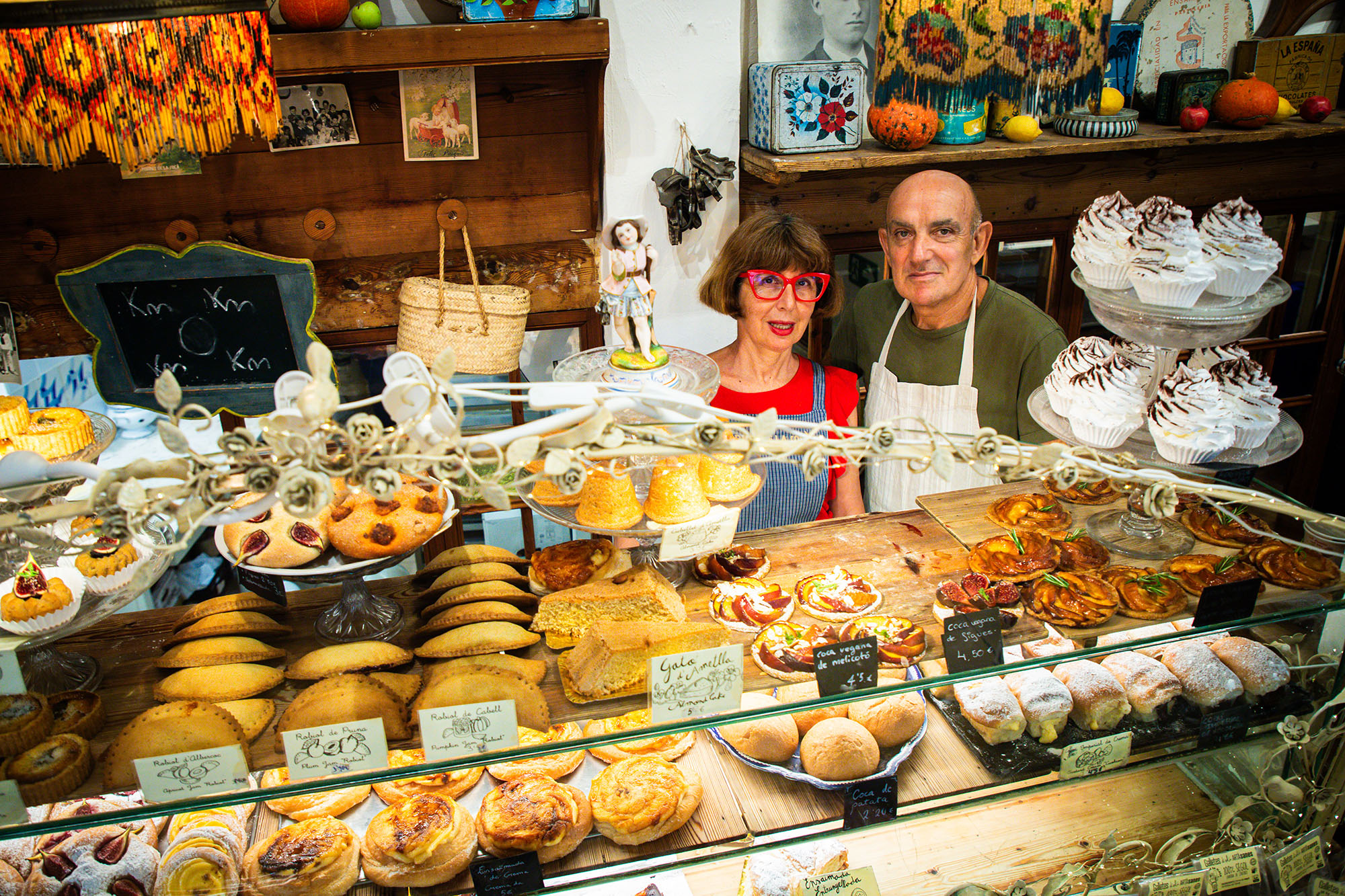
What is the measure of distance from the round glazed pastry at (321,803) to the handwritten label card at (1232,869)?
1908 millimetres

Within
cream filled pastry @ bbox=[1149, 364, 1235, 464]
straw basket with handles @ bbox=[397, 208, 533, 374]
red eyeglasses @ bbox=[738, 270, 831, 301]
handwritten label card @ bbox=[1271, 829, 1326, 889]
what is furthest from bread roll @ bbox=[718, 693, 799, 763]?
straw basket with handles @ bbox=[397, 208, 533, 374]

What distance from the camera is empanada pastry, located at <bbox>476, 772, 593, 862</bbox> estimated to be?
5.85 feet

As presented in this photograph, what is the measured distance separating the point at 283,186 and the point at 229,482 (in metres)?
2.33

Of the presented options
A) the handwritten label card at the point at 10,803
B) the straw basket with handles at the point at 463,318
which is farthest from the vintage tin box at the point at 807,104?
the handwritten label card at the point at 10,803

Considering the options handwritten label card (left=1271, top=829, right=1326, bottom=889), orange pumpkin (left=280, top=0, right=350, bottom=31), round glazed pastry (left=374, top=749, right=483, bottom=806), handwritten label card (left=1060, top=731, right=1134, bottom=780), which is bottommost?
handwritten label card (left=1271, top=829, right=1326, bottom=889)

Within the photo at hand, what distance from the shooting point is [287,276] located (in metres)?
3.30

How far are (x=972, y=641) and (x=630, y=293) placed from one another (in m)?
1.09

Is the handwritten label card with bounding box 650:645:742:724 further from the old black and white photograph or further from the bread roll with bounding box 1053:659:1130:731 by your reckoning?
the old black and white photograph

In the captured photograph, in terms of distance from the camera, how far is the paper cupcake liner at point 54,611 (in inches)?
62.9

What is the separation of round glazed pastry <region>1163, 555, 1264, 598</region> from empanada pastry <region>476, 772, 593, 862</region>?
136 cm

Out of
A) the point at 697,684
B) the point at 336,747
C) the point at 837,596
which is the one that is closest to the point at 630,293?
the point at 837,596

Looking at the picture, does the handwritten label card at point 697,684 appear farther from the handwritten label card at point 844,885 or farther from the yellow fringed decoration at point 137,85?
the yellow fringed decoration at point 137,85

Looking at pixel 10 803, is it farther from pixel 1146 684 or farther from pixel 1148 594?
pixel 1146 684

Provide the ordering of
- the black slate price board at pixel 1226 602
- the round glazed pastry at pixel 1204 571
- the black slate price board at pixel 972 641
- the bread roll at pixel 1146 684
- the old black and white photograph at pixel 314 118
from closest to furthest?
the black slate price board at pixel 972 641
the black slate price board at pixel 1226 602
the round glazed pastry at pixel 1204 571
the bread roll at pixel 1146 684
the old black and white photograph at pixel 314 118
